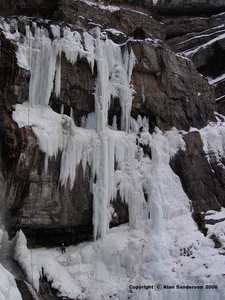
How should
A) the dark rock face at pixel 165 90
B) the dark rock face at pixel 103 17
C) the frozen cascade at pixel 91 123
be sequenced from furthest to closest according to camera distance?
the dark rock face at pixel 103 17 → the dark rock face at pixel 165 90 → the frozen cascade at pixel 91 123

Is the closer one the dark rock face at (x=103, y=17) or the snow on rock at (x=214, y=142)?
the dark rock face at (x=103, y=17)

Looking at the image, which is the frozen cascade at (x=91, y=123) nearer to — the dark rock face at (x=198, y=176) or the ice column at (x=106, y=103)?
the ice column at (x=106, y=103)

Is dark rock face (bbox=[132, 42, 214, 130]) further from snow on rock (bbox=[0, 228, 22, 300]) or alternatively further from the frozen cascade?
snow on rock (bbox=[0, 228, 22, 300])

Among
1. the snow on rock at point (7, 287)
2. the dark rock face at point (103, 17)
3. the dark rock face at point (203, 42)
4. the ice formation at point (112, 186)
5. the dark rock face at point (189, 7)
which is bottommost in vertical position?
the snow on rock at point (7, 287)

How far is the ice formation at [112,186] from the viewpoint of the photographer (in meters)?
12.6

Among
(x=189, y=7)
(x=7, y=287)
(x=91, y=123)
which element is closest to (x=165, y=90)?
(x=91, y=123)

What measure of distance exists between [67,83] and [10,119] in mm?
4158

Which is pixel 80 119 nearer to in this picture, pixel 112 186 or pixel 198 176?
pixel 112 186

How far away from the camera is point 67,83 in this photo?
15.8 metres

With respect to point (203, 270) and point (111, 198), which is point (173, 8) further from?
point (203, 270)

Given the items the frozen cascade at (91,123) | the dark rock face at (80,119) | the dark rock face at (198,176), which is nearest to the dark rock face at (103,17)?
the dark rock face at (80,119)

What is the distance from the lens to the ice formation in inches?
496

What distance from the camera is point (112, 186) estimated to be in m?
15.2

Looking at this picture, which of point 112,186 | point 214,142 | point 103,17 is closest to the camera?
point 112,186
